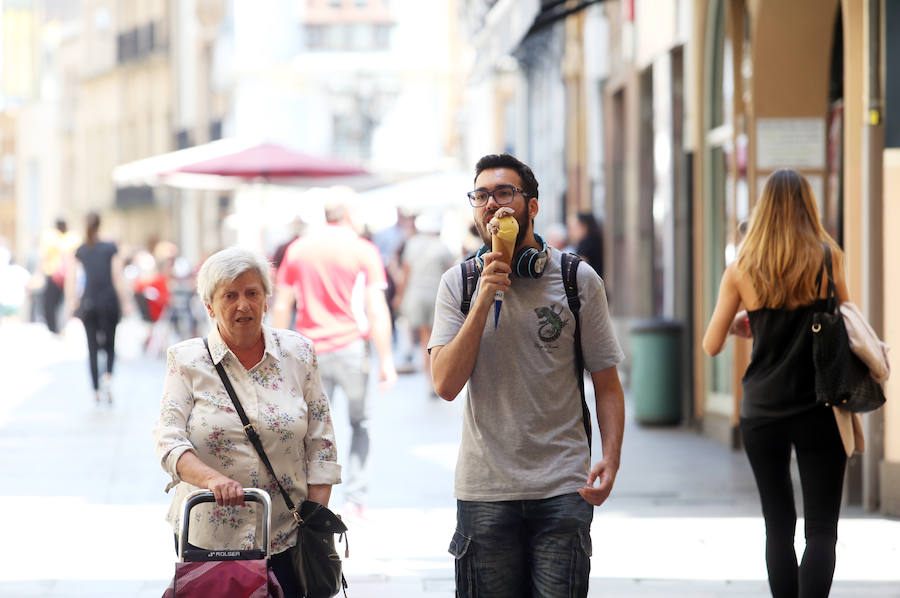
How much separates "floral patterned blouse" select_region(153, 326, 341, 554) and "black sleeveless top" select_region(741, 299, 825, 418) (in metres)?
1.70

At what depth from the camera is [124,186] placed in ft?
188

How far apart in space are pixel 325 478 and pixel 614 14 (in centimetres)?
1515

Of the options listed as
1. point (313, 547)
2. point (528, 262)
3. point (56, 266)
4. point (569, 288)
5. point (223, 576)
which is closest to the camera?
point (223, 576)

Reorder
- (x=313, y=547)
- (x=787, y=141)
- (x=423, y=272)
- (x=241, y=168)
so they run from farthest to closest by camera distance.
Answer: (x=423, y=272)
(x=241, y=168)
(x=787, y=141)
(x=313, y=547)

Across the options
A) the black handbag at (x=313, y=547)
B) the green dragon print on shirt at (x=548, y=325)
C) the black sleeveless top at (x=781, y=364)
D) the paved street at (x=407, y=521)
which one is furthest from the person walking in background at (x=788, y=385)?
the black handbag at (x=313, y=547)

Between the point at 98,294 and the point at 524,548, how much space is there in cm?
1096

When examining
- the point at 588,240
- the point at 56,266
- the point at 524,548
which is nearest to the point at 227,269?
the point at 524,548

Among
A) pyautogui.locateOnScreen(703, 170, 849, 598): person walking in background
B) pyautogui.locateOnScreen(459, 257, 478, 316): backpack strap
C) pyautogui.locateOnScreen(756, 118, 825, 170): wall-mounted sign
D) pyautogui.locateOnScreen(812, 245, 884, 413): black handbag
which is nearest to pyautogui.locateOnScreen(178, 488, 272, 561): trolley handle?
pyautogui.locateOnScreen(459, 257, 478, 316): backpack strap

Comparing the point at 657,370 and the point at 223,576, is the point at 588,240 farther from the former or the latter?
the point at 223,576

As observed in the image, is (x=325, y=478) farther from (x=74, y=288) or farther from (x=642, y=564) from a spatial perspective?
(x=74, y=288)

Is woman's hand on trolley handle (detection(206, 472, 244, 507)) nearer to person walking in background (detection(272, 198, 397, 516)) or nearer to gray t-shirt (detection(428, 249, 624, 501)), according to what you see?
gray t-shirt (detection(428, 249, 624, 501))

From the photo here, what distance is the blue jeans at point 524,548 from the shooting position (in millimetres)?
4355

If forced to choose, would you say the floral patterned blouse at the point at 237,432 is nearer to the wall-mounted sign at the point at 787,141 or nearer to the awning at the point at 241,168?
the wall-mounted sign at the point at 787,141

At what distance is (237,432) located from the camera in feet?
15.0
